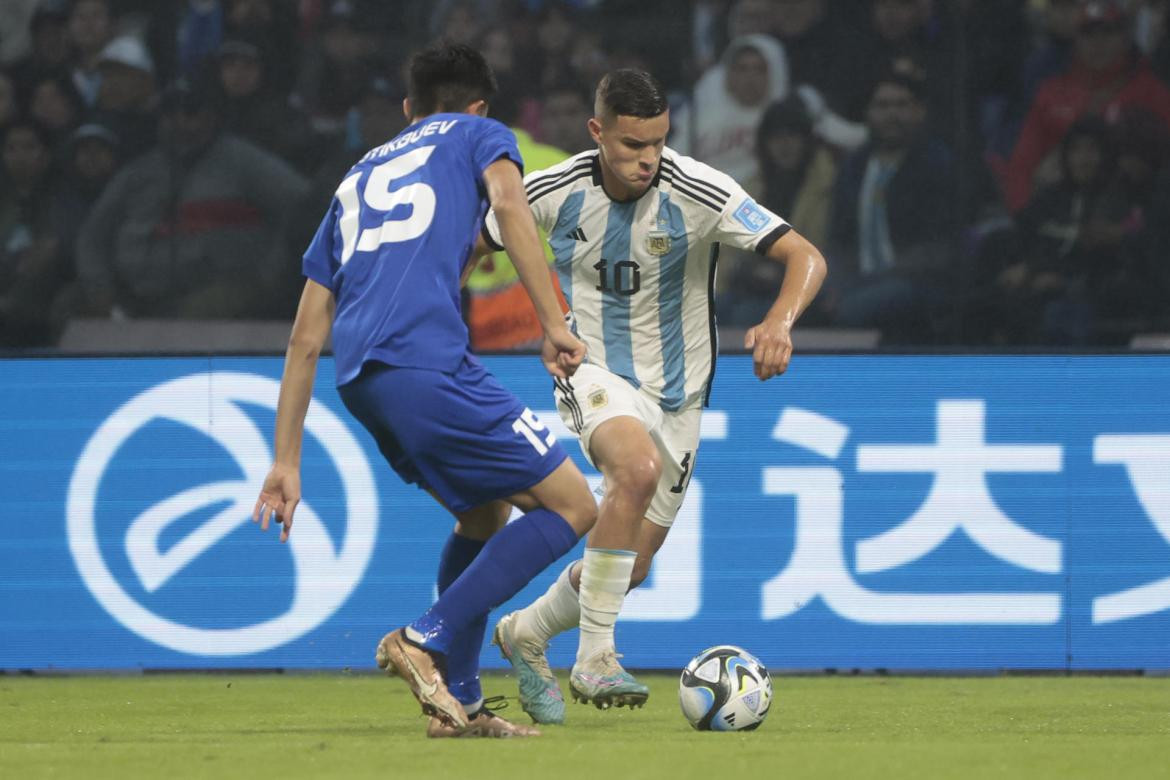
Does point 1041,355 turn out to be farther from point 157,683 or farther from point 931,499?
point 157,683

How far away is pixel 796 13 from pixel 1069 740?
5419 millimetres

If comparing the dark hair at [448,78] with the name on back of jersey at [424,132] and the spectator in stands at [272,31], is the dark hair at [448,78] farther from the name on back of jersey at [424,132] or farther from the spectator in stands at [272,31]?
the spectator in stands at [272,31]

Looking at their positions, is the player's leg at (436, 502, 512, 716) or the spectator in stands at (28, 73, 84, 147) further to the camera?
the spectator in stands at (28, 73, 84, 147)

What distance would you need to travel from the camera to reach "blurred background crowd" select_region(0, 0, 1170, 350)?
9.69 metres

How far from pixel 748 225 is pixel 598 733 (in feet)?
5.77

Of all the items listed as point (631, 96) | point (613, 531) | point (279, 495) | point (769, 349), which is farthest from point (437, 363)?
point (631, 96)

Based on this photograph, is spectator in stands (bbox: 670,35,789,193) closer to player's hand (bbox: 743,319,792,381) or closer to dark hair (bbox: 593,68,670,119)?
dark hair (bbox: 593,68,670,119)

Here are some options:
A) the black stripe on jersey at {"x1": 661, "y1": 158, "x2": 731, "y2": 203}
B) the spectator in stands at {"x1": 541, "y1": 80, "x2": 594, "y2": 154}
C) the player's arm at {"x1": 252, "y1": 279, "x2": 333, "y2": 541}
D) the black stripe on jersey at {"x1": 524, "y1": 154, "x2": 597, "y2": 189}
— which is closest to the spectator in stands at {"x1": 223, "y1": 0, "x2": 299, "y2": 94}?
the spectator in stands at {"x1": 541, "y1": 80, "x2": 594, "y2": 154}

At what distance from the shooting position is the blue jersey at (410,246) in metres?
4.97

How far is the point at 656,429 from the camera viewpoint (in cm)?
653

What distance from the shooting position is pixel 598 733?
5570mm

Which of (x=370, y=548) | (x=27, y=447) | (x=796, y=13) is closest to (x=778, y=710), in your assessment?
(x=370, y=548)

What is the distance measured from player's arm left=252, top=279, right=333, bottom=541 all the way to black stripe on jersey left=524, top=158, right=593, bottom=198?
4.94 ft

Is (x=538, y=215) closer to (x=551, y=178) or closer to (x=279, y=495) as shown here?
(x=551, y=178)
